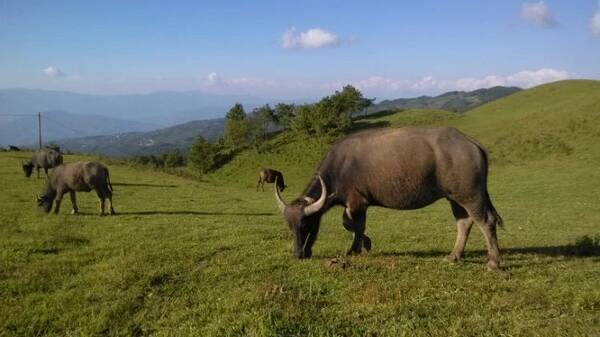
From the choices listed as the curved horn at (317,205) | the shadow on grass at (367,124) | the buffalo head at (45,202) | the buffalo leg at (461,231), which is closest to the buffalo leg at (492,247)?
the buffalo leg at (461,231)

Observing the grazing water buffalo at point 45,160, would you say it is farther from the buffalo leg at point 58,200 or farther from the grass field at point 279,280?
the buffalo leg at point 58,200

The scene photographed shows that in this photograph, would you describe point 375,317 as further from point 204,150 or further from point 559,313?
point 204,150

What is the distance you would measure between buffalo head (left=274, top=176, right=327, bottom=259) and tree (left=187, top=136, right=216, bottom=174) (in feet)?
263

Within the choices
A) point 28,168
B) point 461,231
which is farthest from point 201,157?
point 461,231

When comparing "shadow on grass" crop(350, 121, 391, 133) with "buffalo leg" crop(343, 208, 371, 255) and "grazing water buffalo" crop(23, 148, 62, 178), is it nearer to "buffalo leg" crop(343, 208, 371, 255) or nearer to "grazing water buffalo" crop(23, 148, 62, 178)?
"grazing water buffalo" crop(23, 148, 62, 178)

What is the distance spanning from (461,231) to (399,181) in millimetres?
1979

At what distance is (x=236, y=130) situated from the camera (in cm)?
9794

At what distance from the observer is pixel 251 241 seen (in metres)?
13.8

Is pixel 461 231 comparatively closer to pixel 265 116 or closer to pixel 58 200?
pixel 58 200

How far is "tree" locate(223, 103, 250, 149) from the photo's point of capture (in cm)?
9781

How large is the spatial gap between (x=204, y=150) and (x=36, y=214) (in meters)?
70.2

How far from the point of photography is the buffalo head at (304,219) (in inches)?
433

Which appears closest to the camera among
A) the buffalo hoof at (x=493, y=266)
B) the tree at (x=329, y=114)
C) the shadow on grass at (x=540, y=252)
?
the buffalo hoof at (x=493, y=266)

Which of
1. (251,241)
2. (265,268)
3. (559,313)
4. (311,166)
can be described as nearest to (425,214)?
(251,241)
